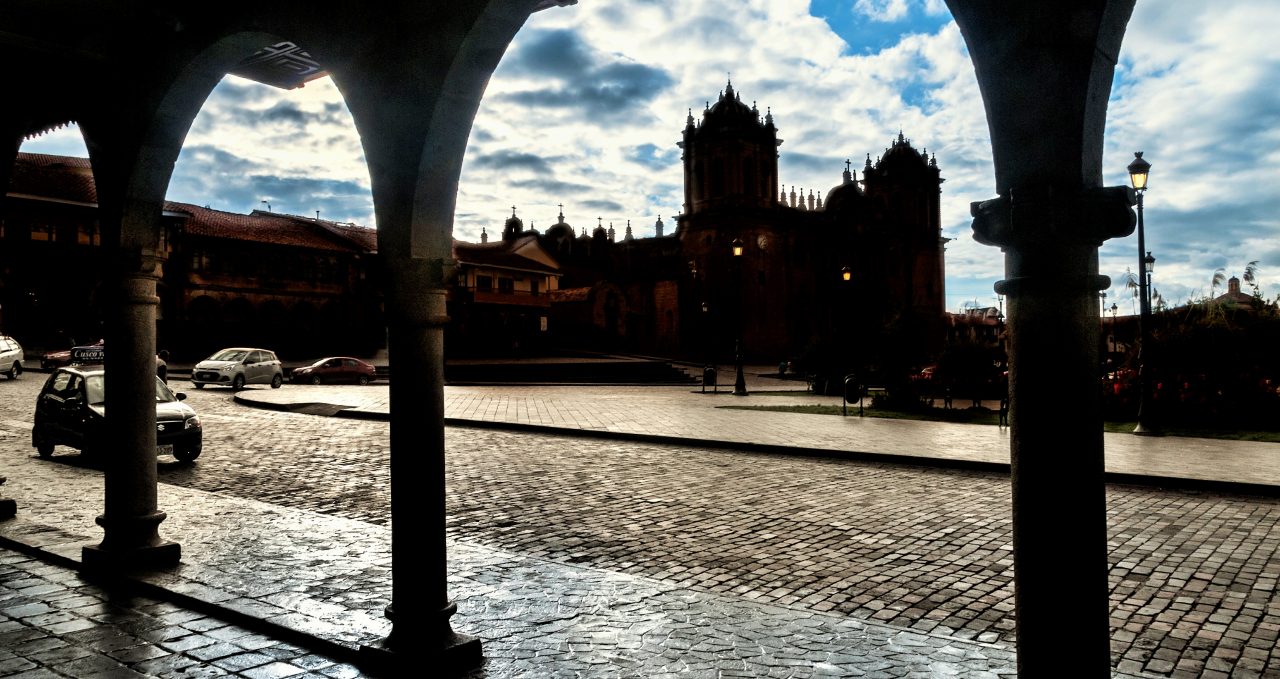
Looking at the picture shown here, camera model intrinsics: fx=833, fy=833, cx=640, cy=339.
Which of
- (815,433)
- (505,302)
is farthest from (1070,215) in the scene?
(505,302)

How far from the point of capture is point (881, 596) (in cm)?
536

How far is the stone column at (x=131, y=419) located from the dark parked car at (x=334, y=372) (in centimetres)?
2956

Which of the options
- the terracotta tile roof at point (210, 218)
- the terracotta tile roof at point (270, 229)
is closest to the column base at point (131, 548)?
the terracotta tile roof at point (210, 218)

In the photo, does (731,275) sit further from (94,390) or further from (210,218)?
(94,390)

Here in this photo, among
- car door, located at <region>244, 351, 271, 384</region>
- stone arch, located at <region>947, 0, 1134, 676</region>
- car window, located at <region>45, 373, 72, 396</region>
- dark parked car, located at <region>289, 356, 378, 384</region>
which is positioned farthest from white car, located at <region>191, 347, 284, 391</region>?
stone arch, located at <region>947, 0, 1134, 676</region>

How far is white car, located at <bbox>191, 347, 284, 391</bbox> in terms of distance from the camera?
29203 millimetres

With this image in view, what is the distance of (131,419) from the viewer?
19.8 ft

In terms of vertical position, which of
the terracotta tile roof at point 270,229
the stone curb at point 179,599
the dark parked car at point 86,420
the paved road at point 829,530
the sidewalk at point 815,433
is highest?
the terracotta tile roof at point 270,229

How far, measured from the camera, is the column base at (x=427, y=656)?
13.3ft

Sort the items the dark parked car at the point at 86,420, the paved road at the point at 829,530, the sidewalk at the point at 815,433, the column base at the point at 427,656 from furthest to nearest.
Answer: the dark parked car at the point at 86,420, the sidewalk at the point at 815,433, the paved road at the point at 829,530, the column base at the point at 427,656

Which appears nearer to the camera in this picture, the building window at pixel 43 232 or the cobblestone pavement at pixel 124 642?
the cobblestone pavement at pixel 124 642

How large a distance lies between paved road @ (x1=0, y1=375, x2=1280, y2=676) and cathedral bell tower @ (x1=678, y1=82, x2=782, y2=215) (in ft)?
145

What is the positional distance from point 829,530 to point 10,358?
32.7 m

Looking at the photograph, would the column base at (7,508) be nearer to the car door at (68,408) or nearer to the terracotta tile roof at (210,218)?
the car door at (68,408)
